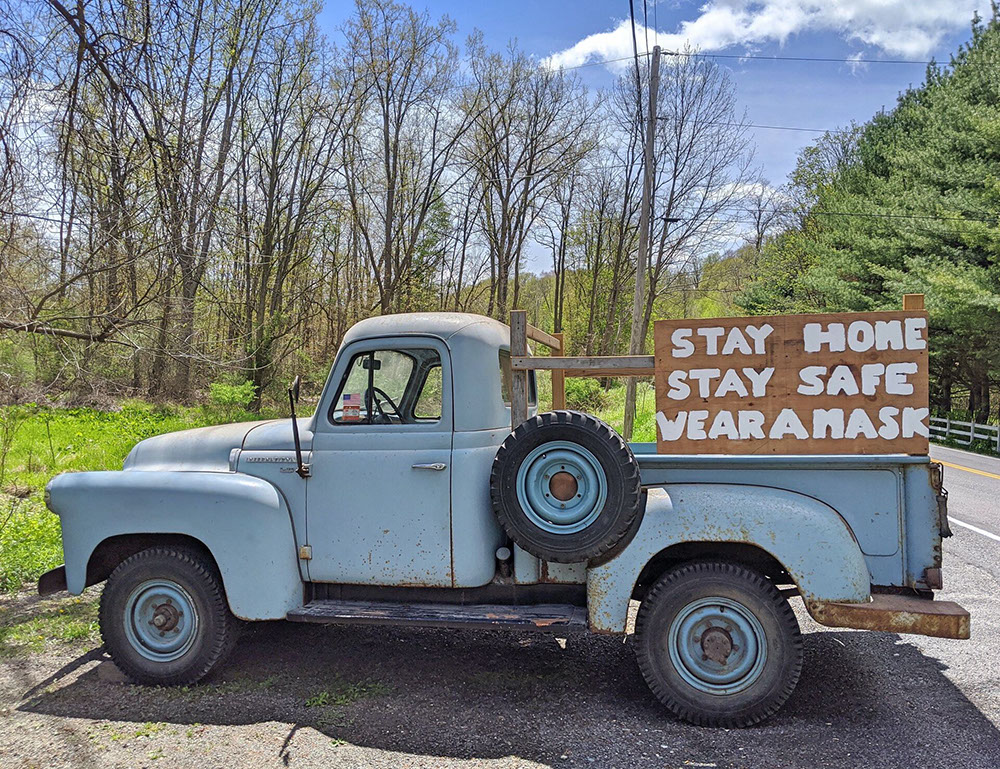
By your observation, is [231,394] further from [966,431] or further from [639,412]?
[966,431]

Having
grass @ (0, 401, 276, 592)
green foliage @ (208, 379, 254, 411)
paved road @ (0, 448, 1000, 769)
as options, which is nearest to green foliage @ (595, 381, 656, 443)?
green foliage @ (208, 379, 254, 411)

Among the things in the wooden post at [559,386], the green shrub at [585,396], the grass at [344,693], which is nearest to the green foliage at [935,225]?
the green shrub at [585,396]

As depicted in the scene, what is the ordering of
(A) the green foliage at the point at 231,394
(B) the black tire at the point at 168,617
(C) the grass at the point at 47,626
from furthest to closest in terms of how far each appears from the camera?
1. (A) the green foliage at the point at 231,394
2. (C) the grass at the point at 47,626
3. (B) the black tire at the point at 168,617

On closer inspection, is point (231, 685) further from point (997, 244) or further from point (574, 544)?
point (997, 244)

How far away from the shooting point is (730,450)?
3896 millimetres

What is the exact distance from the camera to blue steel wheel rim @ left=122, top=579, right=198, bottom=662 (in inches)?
172

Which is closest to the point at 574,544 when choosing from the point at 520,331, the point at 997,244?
the point at 520,331

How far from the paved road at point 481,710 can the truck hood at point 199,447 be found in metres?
1.31

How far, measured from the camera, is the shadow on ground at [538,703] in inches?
138

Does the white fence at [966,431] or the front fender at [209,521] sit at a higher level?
the front fender at [209,521]

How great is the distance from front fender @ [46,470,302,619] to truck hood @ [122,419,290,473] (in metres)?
0.21

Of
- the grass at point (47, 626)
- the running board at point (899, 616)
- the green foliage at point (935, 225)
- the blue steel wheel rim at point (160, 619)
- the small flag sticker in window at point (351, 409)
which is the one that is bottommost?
the grass at point (47, 626)

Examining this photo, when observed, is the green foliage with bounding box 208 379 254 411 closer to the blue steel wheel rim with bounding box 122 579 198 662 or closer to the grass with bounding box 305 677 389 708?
the blue steel wheel rim with bounding box 122 579 198 662

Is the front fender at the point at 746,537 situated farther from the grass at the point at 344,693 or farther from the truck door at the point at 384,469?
the grass at the point at 344,693
